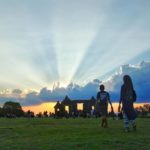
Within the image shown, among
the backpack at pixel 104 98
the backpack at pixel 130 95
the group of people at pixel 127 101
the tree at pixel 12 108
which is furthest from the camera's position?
the tree at pixel 12 108

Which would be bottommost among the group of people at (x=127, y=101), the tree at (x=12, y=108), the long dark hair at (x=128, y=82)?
the group of people at (x=127, y=101)

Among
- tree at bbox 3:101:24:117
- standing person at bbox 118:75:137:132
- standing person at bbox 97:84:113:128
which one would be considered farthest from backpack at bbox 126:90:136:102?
tree at bbox 3:101:24:117

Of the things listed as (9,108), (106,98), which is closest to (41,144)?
(106,98)

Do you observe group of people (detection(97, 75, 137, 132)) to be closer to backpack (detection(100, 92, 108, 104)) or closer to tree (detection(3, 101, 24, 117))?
backpack (detection(100, 92, 108, 104))

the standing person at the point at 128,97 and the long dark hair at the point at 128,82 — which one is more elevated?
the long dark hair at the point at 128,82

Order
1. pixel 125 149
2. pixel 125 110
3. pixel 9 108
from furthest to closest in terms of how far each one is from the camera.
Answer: pixel 9 108, pixel 125 110, pixel 125 149

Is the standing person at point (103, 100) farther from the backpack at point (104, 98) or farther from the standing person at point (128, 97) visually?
the standing person at point (128, 97)

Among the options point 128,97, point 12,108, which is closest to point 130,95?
point 128,97

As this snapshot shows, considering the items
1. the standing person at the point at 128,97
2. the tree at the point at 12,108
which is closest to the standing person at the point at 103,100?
the standing person at the point at 128,97

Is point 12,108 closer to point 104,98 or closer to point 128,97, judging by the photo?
point 104,98

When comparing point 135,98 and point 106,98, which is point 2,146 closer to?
point 135,98

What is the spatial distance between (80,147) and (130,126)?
354 inches

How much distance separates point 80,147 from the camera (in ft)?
57.7

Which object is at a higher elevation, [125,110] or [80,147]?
[125,110]
